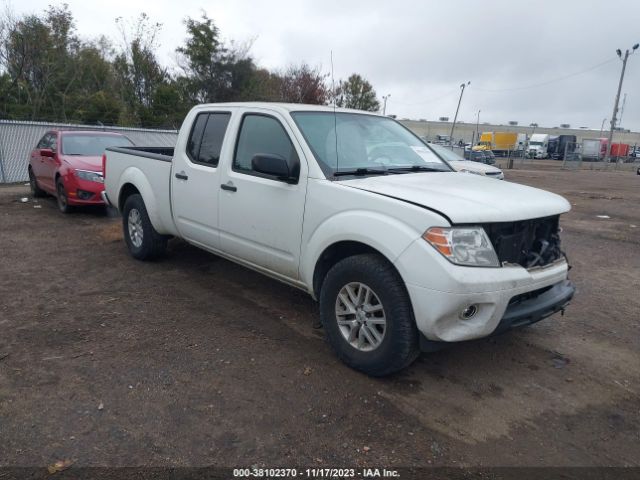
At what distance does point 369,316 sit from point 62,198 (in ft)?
26.0

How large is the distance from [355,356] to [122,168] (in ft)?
13.8

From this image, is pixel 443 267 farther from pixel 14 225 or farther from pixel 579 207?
pixel 579 207

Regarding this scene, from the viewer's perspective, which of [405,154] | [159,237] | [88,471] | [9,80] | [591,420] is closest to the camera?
[88,471]

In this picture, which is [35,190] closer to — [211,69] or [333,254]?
[333,254]

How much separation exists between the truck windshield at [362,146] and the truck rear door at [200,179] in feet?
3.39

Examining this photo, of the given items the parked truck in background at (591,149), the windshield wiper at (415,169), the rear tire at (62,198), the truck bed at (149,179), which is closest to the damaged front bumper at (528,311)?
the windshield wiper at (415,169)

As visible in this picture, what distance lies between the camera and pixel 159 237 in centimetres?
591

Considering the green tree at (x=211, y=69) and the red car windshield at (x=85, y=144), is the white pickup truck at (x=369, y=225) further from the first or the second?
the green tree at (x=211, y=69)

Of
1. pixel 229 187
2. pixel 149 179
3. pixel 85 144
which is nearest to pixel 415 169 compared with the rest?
pixel 229 187

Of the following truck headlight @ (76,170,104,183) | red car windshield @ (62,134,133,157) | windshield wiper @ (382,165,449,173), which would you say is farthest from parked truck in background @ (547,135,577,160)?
windshield wiper @ (382,165,449,173)

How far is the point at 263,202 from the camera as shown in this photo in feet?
13.7

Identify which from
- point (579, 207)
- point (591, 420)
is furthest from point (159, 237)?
point (579, 207)

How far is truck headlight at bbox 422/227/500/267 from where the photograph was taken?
300 centimetres

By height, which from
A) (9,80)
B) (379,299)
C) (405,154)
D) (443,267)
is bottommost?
(379,299)
